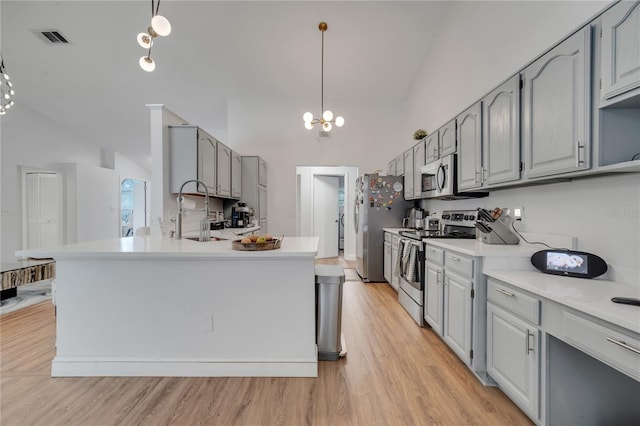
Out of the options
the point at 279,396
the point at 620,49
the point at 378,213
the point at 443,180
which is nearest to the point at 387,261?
the point at 378,213

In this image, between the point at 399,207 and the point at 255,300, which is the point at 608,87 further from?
the point at 399,207

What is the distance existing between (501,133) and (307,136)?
413 centimetres

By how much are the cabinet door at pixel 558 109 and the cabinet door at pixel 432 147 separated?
4.68 ft

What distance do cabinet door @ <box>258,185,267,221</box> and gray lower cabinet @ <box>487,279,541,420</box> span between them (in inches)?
168

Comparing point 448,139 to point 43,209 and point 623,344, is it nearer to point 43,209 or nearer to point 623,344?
point 623,344

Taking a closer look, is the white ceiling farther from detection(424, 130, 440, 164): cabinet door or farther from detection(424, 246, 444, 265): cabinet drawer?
detection(424, 246, 444, 265): cabinet drawer

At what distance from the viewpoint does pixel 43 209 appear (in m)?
5.72

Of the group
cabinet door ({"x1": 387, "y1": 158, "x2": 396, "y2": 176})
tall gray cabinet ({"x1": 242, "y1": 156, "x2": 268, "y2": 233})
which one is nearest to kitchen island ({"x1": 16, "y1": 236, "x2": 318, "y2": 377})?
tall gray cabinet ({"x1": 242, "y1": 156, "x2": 268, "y2": 233})

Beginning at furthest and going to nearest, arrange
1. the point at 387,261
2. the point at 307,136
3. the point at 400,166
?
the point at 307,136 < the point at 400,166 < the point at 387,261

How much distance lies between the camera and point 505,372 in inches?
66.6

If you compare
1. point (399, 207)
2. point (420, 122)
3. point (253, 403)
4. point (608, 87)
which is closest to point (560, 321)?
point (608, 87)

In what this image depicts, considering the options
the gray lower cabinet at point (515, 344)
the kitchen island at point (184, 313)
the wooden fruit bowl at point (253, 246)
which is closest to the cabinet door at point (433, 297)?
the gray lower cabinet at point (515, 344)

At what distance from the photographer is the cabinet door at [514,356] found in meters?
1.47

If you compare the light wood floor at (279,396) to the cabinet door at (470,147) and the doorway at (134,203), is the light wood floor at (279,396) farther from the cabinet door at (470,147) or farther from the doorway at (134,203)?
the doorway at (134,203)
